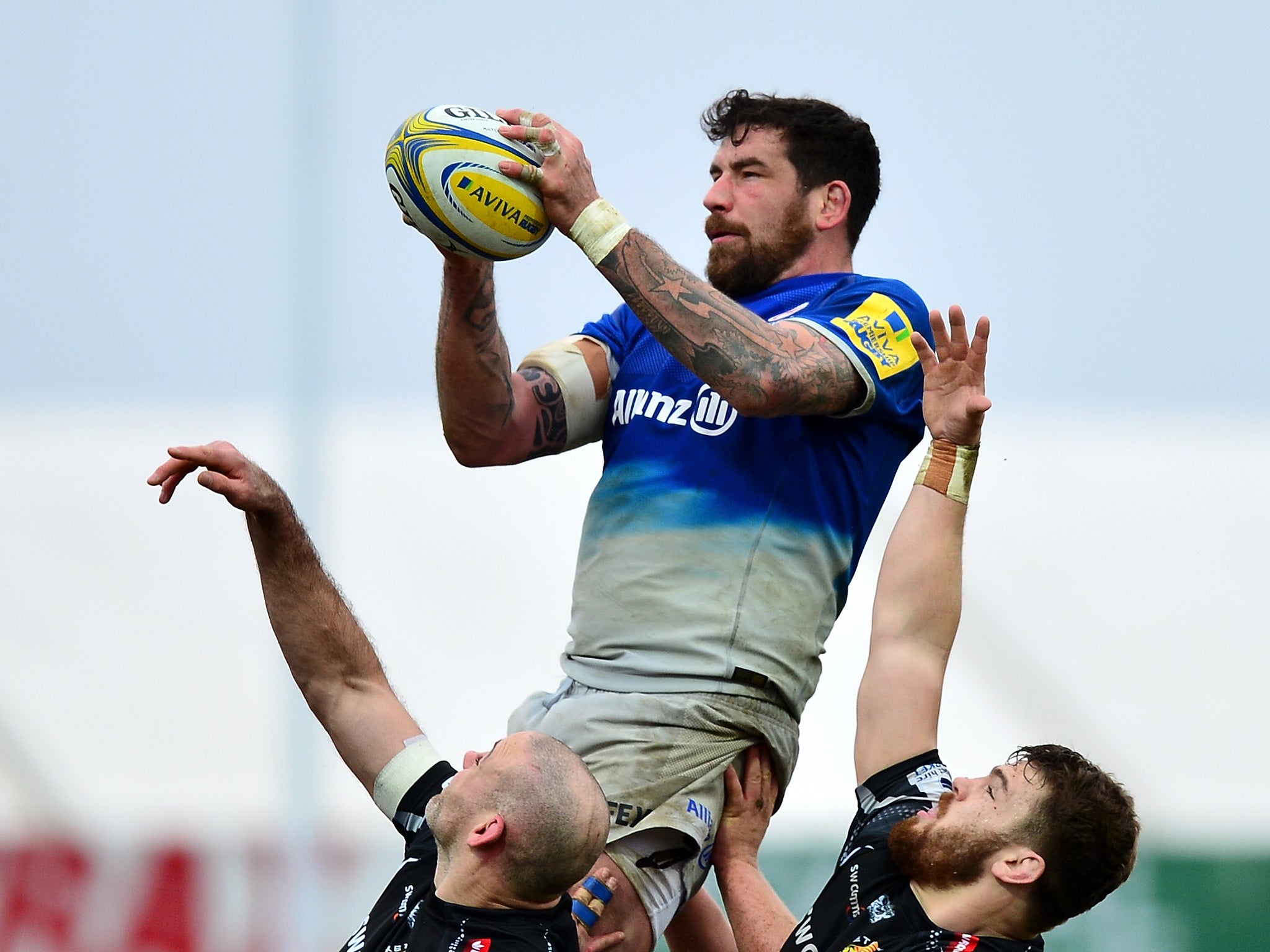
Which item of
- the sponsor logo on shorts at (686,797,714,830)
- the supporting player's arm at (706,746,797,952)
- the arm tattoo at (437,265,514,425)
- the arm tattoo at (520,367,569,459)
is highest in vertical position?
the arm tattoo at (437,265,514,425)

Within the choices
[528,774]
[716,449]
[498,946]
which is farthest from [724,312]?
[498,946]

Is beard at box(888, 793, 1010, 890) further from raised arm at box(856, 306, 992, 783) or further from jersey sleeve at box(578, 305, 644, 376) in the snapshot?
jersey sleeve at box(578, 305, 644, 376)

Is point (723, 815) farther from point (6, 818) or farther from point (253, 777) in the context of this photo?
point (6, 818)

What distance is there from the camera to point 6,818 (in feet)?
21.0

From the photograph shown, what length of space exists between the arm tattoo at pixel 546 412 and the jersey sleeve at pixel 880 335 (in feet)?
1.64

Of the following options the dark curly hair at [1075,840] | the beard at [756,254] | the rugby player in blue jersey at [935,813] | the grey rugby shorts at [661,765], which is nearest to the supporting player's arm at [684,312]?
the rugby player in blue jersey at [935,813]

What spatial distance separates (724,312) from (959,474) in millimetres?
491

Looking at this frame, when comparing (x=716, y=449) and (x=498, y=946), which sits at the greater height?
(x=716, y=449)

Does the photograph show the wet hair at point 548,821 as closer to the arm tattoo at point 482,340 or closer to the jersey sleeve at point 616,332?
the arm tattoo at point 482,340

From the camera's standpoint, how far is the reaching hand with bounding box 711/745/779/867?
2.61 m

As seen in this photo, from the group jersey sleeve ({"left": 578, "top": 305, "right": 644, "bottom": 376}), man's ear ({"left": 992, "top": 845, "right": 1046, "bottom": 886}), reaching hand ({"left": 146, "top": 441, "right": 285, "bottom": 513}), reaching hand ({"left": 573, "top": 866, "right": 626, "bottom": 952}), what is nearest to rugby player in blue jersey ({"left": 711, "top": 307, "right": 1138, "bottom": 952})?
man's ear ({"left": 992, "top": 845, "right": 1046, "bottom": 886})

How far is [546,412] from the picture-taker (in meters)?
2.83

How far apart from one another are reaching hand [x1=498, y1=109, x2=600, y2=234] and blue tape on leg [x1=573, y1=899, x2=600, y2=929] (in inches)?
44.9

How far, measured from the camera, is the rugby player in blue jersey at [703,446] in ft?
8.07
